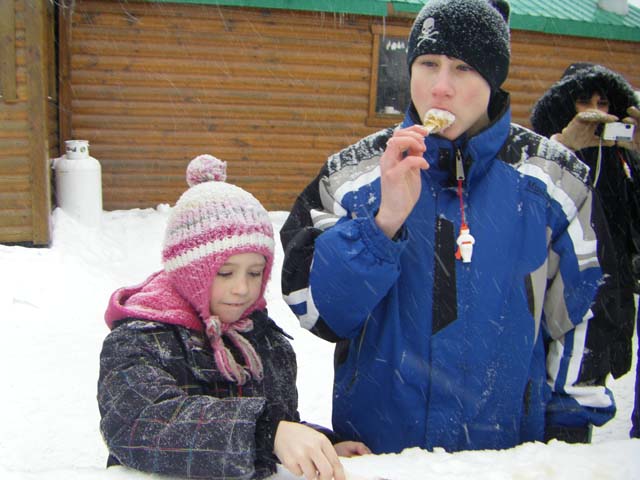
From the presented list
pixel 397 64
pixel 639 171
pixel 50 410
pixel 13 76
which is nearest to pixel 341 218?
pixel 639 171

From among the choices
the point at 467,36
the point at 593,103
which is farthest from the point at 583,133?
the point at 467,36

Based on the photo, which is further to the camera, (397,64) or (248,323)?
(397,64)

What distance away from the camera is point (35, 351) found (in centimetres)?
493

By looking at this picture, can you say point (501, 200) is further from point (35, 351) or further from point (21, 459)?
point (35, 351)

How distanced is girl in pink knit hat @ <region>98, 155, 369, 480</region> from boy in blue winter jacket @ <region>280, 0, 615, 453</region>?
0.25 m

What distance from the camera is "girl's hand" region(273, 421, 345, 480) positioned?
125 centimetres

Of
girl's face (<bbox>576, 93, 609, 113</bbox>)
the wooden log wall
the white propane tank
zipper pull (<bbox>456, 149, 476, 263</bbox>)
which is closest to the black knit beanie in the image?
zipper pull (<bbox>456, 149, 476, 263</bbox>)

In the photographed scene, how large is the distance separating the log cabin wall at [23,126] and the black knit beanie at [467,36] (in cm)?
627

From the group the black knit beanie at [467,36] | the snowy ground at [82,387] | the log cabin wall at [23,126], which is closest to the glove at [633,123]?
the snowy ground at [82,387]

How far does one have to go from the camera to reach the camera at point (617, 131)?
3496 millimetres

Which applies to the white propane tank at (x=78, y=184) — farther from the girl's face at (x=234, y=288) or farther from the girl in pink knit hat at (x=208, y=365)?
the girl's face at (x=234, y=288)

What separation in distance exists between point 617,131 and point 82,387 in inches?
153

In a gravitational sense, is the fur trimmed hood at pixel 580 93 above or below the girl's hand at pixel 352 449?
above

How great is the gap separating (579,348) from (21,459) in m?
3.18
